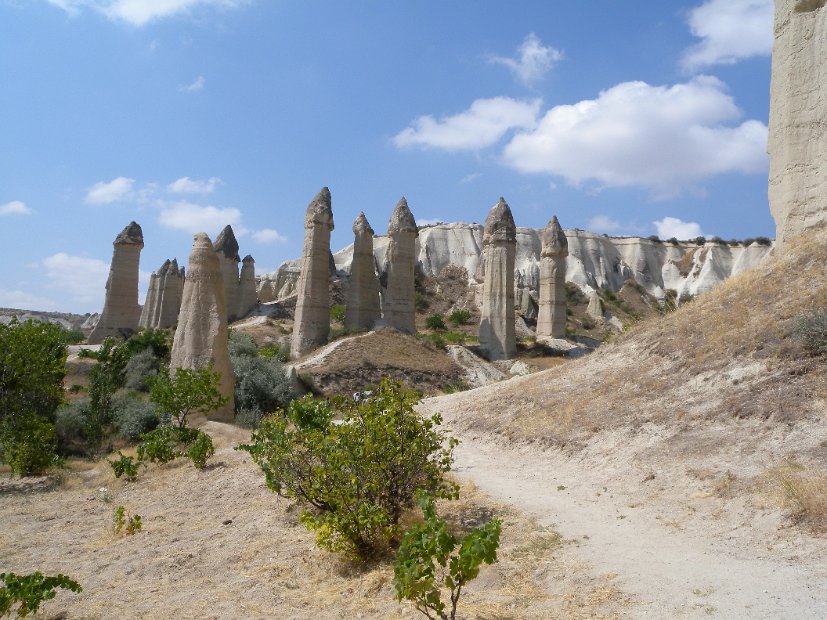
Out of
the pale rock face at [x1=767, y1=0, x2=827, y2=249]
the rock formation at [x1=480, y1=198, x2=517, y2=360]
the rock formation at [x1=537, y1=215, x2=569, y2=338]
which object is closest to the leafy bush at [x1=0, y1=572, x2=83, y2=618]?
the pale rock face at [x1=767, y1=0, x2=827, y2=249]

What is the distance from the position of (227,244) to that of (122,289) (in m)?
8.46

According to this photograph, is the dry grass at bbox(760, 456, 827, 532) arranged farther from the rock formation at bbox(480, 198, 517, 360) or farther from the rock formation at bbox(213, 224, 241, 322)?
the rock formation at bbox(213, 224, 241, 322)

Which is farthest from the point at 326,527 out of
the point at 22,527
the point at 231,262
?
the point at 231,262

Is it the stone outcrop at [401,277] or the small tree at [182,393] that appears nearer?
the small tree at [182,393]

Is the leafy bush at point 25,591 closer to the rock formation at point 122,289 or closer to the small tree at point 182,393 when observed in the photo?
the small tree at point 182,393

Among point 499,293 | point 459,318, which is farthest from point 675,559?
point 459,318

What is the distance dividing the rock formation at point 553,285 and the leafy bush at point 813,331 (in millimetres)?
25201

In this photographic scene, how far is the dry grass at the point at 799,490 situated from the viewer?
195 inches

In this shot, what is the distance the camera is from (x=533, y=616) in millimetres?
4000

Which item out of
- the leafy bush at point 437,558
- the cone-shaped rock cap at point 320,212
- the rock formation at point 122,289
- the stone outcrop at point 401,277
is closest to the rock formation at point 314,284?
the cone-shaped rock cap at point 320,212

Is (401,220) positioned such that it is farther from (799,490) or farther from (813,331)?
(799,490)

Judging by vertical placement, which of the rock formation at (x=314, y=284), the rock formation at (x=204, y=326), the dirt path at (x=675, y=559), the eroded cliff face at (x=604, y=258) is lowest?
Answer: the dirt path at (x=675, y=559)

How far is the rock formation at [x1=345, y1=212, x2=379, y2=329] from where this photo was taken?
94.9 feet

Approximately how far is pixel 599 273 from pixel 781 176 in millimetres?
61794
